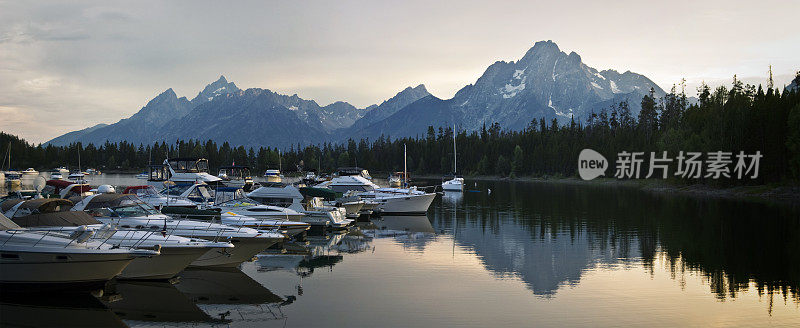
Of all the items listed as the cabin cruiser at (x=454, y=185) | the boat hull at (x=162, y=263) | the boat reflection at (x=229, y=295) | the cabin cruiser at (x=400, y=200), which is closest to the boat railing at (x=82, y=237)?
the boat hull at (x=162, y=263)

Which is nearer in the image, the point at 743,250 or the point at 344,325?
the point at 344,325

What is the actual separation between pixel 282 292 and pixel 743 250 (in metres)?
27.4

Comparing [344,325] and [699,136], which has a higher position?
[699,136]

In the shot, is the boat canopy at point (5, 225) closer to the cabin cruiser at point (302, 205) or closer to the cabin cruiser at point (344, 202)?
the cabin cruiser at point (302, 205)

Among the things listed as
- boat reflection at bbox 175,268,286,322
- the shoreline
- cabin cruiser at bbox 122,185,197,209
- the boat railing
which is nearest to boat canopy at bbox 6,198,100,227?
the boat railing

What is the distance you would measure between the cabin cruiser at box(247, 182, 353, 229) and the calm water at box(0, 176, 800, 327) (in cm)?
122

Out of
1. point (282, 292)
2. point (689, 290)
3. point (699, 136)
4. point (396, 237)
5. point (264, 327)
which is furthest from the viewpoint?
point (699, 136)

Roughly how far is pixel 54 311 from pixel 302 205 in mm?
23792

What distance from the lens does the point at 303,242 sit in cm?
3672

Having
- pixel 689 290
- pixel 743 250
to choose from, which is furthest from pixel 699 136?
pixel 689 290

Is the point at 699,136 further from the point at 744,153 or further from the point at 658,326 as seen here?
the point at 658,326

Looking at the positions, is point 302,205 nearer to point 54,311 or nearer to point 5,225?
point 5,225

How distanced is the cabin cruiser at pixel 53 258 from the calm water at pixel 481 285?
861mm

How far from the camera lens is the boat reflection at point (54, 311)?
18.0 m
